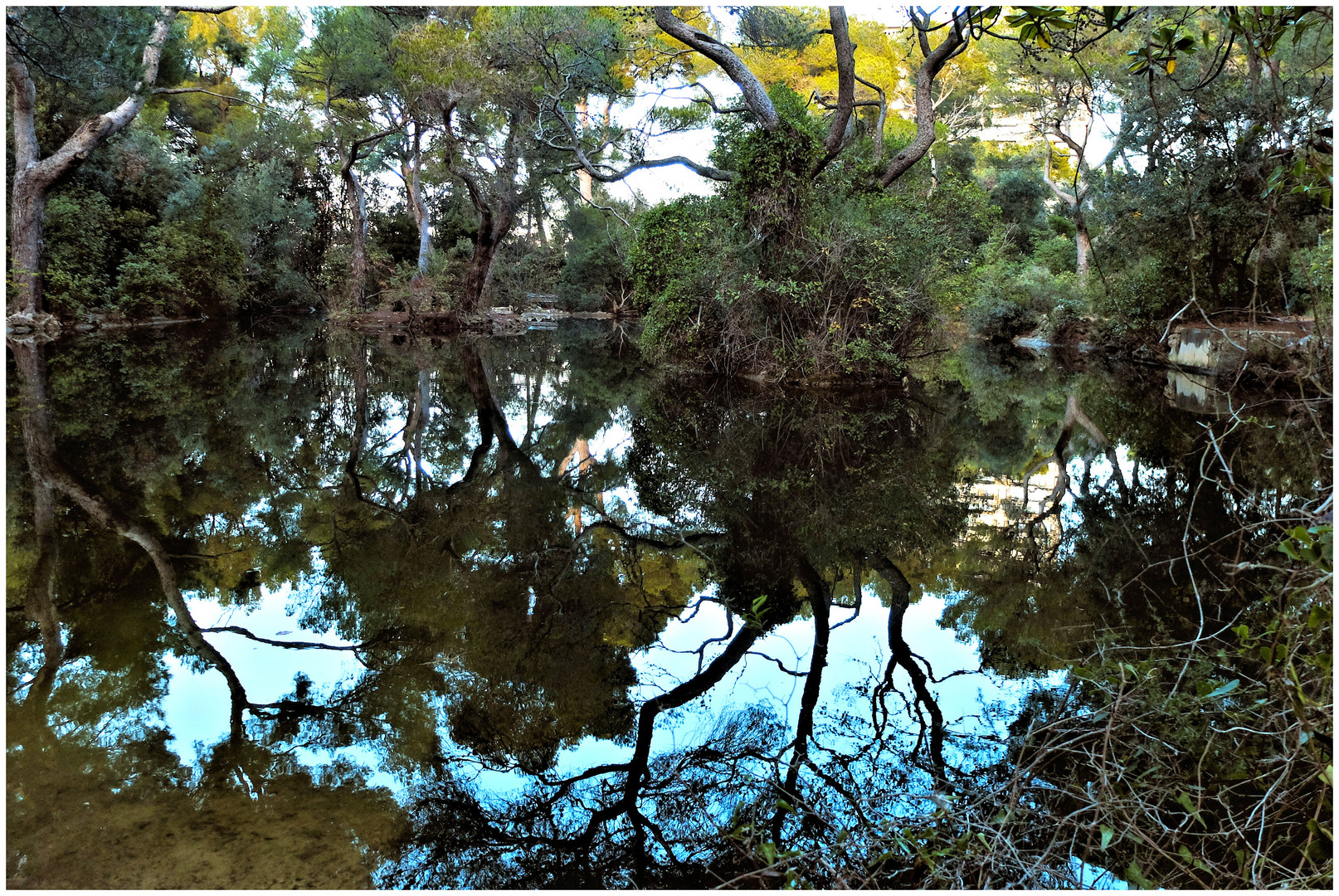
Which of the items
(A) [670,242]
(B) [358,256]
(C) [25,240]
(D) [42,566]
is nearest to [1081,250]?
(A) [670,242]

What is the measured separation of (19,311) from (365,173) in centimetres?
1503

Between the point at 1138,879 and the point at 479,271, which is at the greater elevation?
the point at 479,271

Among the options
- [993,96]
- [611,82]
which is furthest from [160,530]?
[993,96]

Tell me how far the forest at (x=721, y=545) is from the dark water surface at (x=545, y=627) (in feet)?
0.07

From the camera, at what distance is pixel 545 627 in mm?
3242

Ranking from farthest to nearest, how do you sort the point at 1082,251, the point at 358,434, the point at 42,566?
the point at 1082,251, the point at 358,434, the point at 42,566

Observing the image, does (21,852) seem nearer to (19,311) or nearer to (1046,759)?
(1046,759)

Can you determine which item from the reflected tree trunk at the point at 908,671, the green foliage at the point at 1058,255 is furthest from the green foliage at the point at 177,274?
the green foliage at the point at 1058,255

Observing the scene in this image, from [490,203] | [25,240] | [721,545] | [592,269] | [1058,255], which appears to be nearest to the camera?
[721,545]

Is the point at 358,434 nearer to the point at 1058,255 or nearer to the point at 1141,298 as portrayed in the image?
the point at 1141,298

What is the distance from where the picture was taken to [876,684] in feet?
9.21

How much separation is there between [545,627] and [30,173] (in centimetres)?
1691

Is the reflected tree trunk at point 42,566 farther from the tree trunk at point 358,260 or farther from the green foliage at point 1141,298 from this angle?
the tree trunk at point 358,260

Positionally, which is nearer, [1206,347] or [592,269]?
[1206,347]
